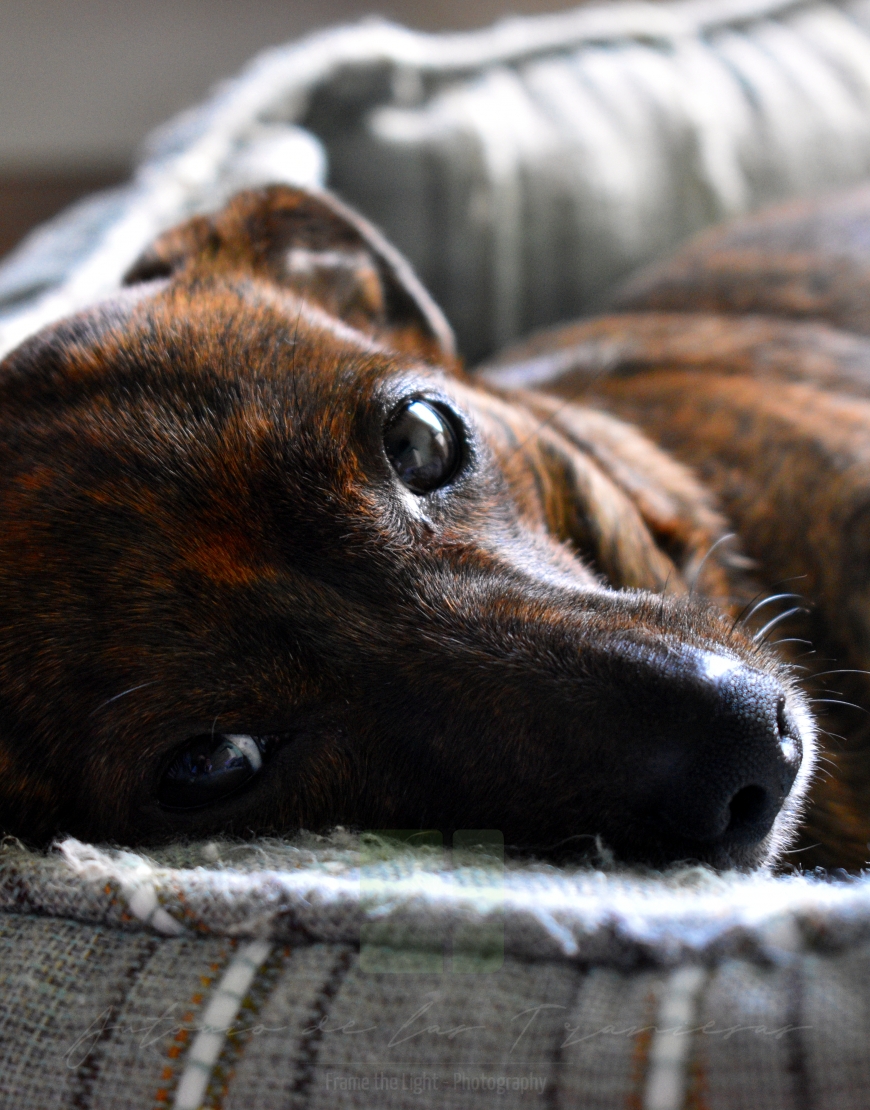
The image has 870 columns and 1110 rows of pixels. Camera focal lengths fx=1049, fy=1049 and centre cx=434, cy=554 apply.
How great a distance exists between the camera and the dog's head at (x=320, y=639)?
91 centimetres

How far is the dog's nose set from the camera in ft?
2.84

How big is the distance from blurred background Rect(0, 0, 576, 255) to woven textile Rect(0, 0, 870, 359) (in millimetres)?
1452

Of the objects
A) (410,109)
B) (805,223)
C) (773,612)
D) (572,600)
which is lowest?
(773,612)

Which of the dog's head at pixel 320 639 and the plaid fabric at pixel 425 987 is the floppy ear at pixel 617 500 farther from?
the plaid fabric at pixel 425 987

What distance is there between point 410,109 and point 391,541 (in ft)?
6.06

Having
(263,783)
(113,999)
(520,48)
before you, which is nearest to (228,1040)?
(113,999)

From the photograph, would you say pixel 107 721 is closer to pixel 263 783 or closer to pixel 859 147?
pixel 263 783

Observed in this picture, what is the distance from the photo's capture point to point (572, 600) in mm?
1045

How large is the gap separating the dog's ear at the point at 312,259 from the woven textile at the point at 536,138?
16.2 inches

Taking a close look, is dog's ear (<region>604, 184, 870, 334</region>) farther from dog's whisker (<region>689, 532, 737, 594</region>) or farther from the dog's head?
the dog's head

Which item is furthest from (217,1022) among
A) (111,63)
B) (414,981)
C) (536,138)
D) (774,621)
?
(111,63)

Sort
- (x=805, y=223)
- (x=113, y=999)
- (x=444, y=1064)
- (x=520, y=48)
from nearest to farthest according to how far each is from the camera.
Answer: (x=444, y=1064) < (x=113, y=999) < (x=805, y=223) < (x=520, y=48)

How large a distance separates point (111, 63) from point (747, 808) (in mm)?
4056

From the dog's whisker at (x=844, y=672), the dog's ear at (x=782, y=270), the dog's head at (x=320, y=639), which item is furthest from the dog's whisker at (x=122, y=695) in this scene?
the dog's ear at (x=782, y=270)
